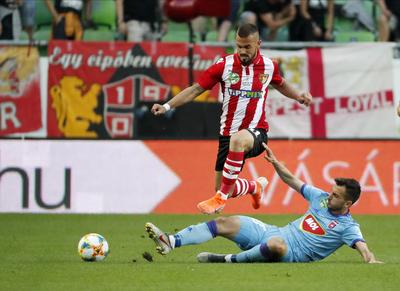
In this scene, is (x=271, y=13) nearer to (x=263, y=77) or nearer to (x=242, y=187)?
(x=263, y=77)

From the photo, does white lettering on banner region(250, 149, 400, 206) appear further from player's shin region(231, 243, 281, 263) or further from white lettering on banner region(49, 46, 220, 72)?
player's shin region(231, 243, 281, 263)

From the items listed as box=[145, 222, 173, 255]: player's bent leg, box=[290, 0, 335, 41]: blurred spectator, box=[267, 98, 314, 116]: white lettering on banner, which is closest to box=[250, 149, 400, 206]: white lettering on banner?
box=[267, 98, 314, 116]: white lettering on banner

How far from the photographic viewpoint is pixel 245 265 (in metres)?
9.97

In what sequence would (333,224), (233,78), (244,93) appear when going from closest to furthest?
(333,224) → (233,78) → (244,93)

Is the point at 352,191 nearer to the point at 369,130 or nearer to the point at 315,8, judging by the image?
the point at 369,130

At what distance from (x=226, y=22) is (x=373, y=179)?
14.1ft

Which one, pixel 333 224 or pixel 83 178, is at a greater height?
pixel 333 224

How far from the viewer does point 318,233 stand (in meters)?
10.2

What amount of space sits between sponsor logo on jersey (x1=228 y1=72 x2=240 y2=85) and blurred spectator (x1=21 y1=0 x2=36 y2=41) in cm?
869

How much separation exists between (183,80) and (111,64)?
46.9 inches

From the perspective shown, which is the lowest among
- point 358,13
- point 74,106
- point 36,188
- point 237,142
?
point 36,188

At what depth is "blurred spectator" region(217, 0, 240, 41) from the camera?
1931cm

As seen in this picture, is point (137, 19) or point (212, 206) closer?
point (212, 206)

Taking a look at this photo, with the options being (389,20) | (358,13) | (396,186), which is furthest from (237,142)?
(358,13)
